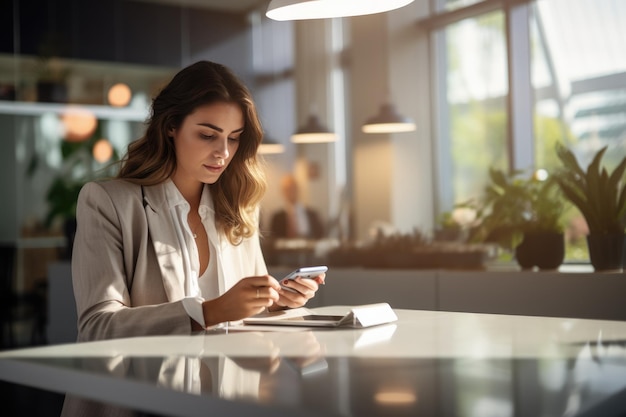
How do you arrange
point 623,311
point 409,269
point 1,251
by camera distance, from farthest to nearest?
point 1,251
point 409,269
point 623,311

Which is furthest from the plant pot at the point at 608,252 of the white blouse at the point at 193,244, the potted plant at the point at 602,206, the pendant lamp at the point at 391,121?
the white blouse at the point at 193,244

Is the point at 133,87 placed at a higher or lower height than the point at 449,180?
higher

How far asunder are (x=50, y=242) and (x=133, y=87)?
163 cm

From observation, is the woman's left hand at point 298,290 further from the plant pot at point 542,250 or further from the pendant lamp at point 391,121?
the pendant lamp at point 391,121

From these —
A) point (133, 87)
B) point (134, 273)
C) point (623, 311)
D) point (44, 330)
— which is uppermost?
point (133, 87)

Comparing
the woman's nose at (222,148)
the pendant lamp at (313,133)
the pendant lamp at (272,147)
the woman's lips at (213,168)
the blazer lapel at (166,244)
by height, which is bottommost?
the blazer lapel at (166,244)

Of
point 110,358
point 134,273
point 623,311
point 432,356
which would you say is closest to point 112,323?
point 134,273

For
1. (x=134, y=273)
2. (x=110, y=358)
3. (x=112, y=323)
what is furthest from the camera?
(x=134, y=273)

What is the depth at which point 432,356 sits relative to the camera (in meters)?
1.44

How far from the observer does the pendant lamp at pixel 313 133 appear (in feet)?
17.0

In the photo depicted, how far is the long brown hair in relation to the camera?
2289mm

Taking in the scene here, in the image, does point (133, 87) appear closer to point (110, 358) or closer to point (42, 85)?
point (42, 85)

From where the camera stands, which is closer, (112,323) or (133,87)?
(112,323)

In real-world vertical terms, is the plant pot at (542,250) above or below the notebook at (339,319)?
above
